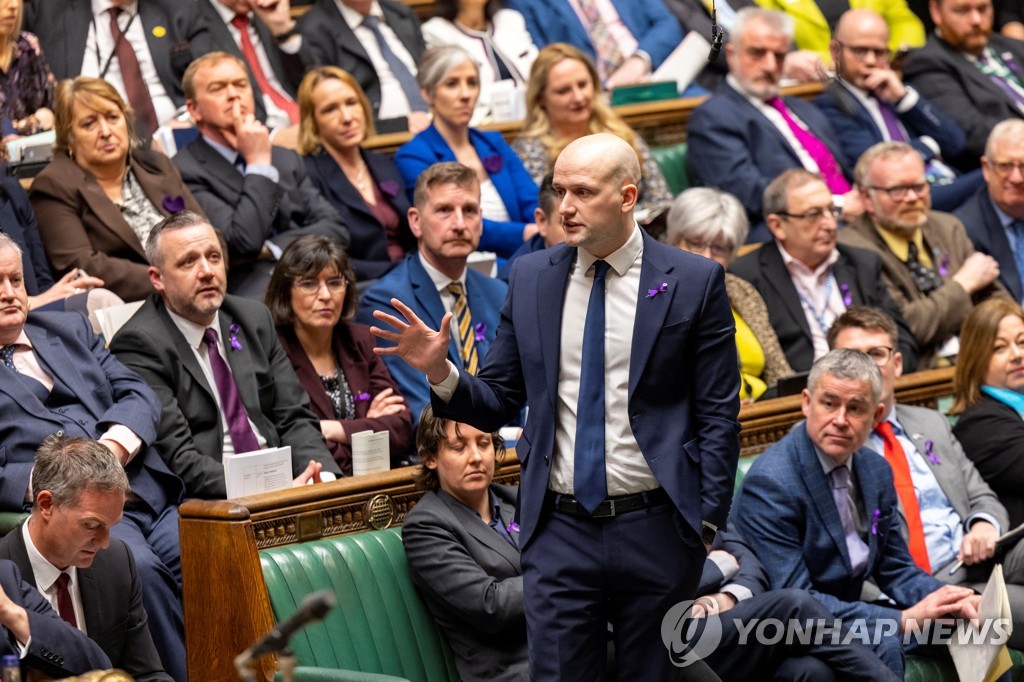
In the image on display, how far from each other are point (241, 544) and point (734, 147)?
2877 mm

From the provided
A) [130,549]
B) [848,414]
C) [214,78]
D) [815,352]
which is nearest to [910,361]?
[815,352]

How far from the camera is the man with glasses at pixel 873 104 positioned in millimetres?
5863

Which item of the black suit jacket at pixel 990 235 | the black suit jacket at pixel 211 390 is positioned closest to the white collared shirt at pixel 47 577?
the black suit jacket at pixel 211 390

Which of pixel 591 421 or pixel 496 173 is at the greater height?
pixel 591 421

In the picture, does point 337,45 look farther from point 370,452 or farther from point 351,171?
point 370,452

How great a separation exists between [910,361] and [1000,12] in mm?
3122

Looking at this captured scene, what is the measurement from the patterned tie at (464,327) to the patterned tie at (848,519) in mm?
1008

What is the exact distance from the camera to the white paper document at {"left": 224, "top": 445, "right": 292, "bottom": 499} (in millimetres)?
3262

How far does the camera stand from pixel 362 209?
4.79 metres

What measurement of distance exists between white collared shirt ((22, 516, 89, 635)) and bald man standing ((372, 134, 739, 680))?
0.83 metres

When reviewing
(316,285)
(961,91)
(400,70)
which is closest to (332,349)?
(316,285)

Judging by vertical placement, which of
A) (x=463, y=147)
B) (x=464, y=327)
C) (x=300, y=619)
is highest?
(x=300, y=619)

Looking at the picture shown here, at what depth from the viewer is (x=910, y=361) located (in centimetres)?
472

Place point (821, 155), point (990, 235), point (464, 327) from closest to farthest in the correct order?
1. point (464, 327)
2. point (990, 235)
3. point (821, 155)
